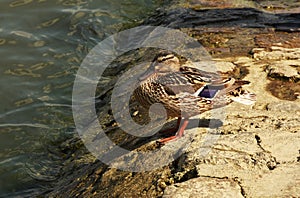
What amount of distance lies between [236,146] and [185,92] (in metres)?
0.62

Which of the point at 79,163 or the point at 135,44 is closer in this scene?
the point at 79,163

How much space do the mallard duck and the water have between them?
75.9 inches

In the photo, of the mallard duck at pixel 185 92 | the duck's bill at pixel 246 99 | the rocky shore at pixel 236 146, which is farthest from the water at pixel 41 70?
the duck's bill at pixel 246 99

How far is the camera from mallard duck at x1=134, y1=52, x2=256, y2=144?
4629 millimetres

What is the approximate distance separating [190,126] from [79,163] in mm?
1490

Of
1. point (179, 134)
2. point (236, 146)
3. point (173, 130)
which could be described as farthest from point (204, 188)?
point (173, 130)

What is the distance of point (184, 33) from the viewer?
7992 millimetres

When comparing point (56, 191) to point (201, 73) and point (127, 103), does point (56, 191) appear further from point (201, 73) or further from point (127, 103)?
point (201, 73)

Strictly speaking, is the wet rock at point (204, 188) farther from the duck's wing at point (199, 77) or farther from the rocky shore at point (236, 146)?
the duck's wing at point (199, 77)

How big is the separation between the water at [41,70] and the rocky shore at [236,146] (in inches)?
16.2

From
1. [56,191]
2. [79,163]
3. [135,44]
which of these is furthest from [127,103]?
[135,44]

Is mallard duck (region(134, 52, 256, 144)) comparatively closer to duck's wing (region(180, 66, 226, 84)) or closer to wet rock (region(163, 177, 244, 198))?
duck's wing (region(180, 66, 226, 84))

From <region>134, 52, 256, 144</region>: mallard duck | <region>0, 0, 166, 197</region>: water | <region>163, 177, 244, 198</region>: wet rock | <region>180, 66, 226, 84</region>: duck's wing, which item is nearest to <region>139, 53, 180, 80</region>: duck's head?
<region>134, 52, 256, 144</region>: mallard duck

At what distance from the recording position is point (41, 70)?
28.8ft
